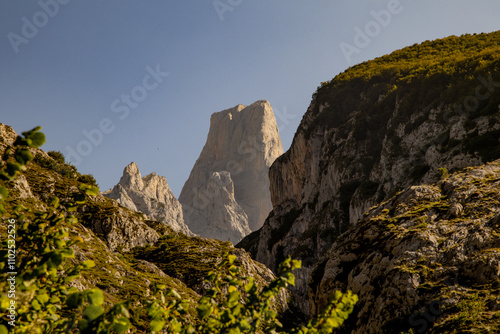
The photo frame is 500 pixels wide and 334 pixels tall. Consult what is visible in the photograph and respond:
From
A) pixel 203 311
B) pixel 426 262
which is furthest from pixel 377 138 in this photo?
pixel 203 311

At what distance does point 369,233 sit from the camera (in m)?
14.7

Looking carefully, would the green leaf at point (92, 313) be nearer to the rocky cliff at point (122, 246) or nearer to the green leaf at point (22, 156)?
the green leaf at point (22, 156)

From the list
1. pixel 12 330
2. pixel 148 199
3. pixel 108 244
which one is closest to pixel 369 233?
pixel 12 330

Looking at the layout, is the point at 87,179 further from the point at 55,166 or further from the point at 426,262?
the point at 426,262

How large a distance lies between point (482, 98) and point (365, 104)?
23.9 m

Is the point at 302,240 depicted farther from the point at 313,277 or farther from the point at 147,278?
the point at 313,277

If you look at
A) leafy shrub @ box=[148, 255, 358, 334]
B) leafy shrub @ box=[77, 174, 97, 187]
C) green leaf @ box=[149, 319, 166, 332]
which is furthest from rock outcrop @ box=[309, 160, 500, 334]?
leafy shrub @ box=[77, 174, 97, 187]

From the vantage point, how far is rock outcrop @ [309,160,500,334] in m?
9.81

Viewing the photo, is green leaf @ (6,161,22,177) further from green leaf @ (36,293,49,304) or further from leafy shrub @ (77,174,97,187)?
leafy shrub @ (77,174,97,187)

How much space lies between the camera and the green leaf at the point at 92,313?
10.8ft

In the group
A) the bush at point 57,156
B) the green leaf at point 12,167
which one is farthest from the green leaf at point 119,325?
the bush at point 57,156

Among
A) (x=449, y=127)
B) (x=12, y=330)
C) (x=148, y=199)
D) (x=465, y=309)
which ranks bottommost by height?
(x=465, y=309)

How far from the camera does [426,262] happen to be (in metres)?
11.7

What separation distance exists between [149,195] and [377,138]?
448 feet
